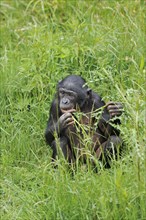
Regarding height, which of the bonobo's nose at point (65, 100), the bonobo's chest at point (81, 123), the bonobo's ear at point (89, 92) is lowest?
the bonobo's chest at point (81, 123)

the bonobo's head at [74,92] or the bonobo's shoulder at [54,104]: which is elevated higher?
the bonobo's head at [74,92]

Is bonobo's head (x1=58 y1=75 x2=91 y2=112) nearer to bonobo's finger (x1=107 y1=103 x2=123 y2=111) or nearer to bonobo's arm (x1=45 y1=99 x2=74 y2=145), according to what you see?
bonobo's arm (x1=45 y1=99 x2=74 y2=145)

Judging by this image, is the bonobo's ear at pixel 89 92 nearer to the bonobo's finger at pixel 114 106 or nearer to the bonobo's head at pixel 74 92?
the bonobo's head at pixel 74 92

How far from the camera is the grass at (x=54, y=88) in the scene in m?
5.10

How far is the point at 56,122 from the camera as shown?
21.0 ft

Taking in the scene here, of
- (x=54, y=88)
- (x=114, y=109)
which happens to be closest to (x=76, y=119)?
(x=114, y=109)

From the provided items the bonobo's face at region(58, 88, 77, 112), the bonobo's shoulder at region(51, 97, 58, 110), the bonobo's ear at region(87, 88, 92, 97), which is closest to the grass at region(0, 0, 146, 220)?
the bonobo's ear at region(87, 88, 92, 97)

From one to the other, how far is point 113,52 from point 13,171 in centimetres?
154

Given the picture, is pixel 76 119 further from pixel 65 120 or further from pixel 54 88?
pixel 54 88

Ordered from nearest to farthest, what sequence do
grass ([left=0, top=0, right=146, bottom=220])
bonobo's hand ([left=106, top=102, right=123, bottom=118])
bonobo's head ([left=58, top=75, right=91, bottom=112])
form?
grass ([left=0, top=0, right=146, bottom=220])
bonobo's hand ([left=106, top=102, right=123, bottom=118])
bonobo's head ([left=58, top=75, right=91, bottom=112])

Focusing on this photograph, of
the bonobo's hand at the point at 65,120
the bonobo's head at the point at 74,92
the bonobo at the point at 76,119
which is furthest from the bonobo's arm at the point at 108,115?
the bonobo's hand at the point at 65,120

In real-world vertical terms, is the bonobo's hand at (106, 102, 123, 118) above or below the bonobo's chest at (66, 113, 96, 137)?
above

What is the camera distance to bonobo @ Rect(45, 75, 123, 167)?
20.3ft

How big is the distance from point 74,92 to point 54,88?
30.9 inches
